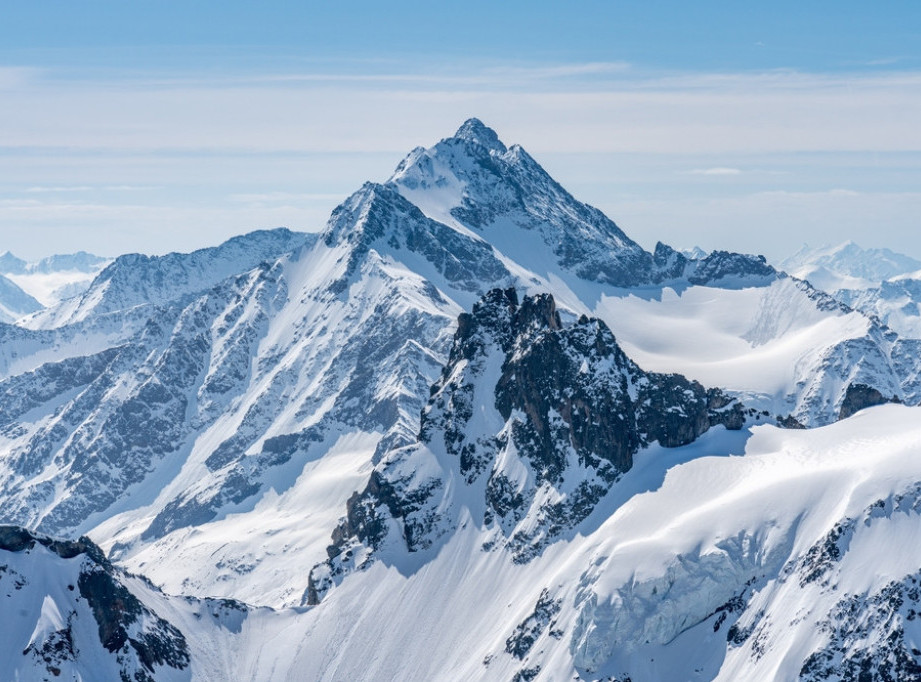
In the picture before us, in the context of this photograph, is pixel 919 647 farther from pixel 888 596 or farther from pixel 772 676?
pixel 772 676

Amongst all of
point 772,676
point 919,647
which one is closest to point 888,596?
point 919,647

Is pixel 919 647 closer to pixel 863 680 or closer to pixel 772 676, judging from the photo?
pixel 863 680

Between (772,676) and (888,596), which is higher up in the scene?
(888,596)

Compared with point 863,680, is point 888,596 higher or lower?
higher
